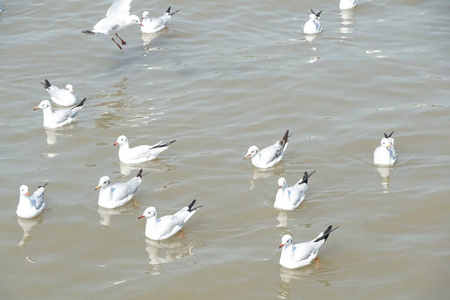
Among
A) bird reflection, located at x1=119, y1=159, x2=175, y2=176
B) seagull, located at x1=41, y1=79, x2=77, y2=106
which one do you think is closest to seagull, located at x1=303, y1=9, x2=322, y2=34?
seagull, located at x1=41, y1=79, x2=77, y2=106

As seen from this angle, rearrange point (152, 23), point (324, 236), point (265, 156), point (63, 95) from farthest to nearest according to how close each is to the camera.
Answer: point (152, 23), point (63, 95), point (265, 156), point (324, 236)

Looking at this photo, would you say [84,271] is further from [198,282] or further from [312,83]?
[312,83]

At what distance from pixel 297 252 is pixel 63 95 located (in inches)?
294

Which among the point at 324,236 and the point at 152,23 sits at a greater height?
the point at 152,23

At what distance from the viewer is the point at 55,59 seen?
63.2 feet

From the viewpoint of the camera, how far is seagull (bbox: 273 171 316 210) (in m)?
12.9

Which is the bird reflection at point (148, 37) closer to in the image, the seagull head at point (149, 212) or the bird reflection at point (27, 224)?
the bird reflection at point (27, 224)

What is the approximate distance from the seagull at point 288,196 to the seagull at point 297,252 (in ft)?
4.45

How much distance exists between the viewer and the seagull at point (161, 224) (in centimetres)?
1228

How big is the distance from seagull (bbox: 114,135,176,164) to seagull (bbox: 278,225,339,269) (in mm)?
3949

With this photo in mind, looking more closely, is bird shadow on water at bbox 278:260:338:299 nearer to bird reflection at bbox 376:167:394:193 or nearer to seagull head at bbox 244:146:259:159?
bird reflection at bbox 376:167:394:193

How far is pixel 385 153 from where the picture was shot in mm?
14000

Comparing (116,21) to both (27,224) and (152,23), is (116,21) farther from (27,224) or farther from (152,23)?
(27,224)

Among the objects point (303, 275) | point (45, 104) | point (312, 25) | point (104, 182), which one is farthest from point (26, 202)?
point (312, 25)
